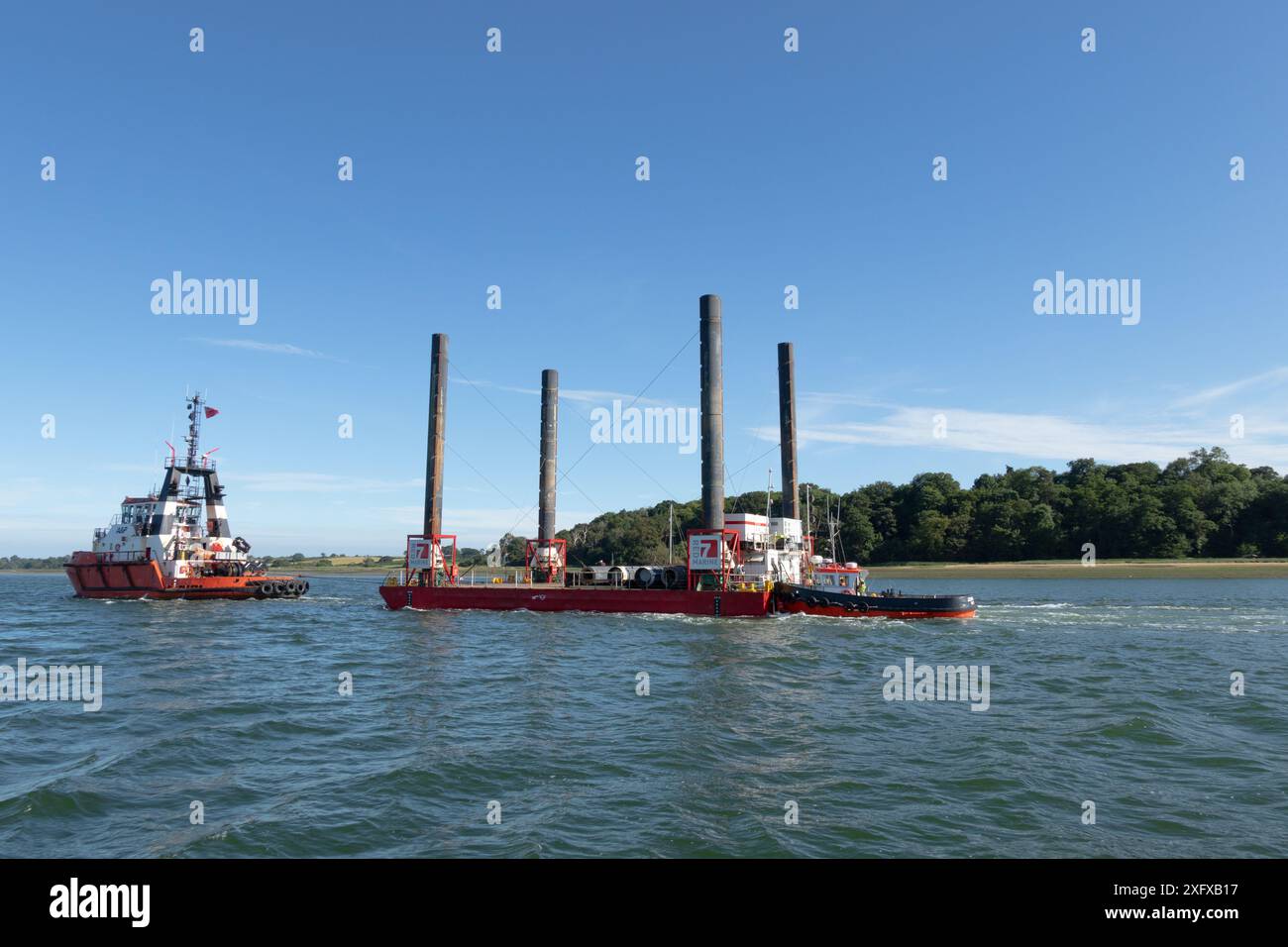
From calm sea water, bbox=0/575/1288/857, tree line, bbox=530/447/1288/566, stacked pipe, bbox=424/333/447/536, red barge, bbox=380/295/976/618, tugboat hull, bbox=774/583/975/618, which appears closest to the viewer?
Answer: calm sea water, bbox=0/575/1288/857

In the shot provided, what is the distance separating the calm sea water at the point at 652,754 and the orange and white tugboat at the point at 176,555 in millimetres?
37201

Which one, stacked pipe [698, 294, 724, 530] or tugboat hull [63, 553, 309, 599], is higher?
stacked pipe [698, 294, 724, 530]

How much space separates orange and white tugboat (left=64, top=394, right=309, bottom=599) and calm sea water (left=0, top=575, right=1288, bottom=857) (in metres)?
37.2

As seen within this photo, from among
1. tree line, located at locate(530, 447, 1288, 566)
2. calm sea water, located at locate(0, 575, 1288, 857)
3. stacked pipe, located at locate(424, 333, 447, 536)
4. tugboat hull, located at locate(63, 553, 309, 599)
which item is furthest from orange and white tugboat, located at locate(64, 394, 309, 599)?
tree line, located at locate(530, 447, 1288, 566)

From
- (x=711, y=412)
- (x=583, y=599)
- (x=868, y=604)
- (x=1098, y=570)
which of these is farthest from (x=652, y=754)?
(x=1098, y=570)

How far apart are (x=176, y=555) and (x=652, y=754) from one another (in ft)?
235

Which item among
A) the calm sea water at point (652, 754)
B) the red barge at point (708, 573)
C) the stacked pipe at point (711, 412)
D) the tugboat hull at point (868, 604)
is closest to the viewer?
the calm sea water at point (652, 754)

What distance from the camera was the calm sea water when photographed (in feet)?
42.0

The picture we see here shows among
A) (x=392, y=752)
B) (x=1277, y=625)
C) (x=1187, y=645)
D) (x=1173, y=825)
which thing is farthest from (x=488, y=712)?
(x=1277, y=625)

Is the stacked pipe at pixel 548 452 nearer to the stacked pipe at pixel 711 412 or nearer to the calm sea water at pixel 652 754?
the stacked pipe at pixel 711 412

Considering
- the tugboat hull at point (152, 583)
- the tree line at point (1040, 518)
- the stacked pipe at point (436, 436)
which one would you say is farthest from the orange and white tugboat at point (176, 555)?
the tree line at point (1040, 518)

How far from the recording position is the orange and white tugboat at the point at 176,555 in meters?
72.4

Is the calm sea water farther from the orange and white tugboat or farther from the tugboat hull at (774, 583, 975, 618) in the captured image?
the orange and white tugboat

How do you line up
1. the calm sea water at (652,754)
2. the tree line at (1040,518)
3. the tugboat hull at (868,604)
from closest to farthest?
the calm sea water at (652,754) → the tugboat hull at (868,604) → the tree line at (1040,518)
